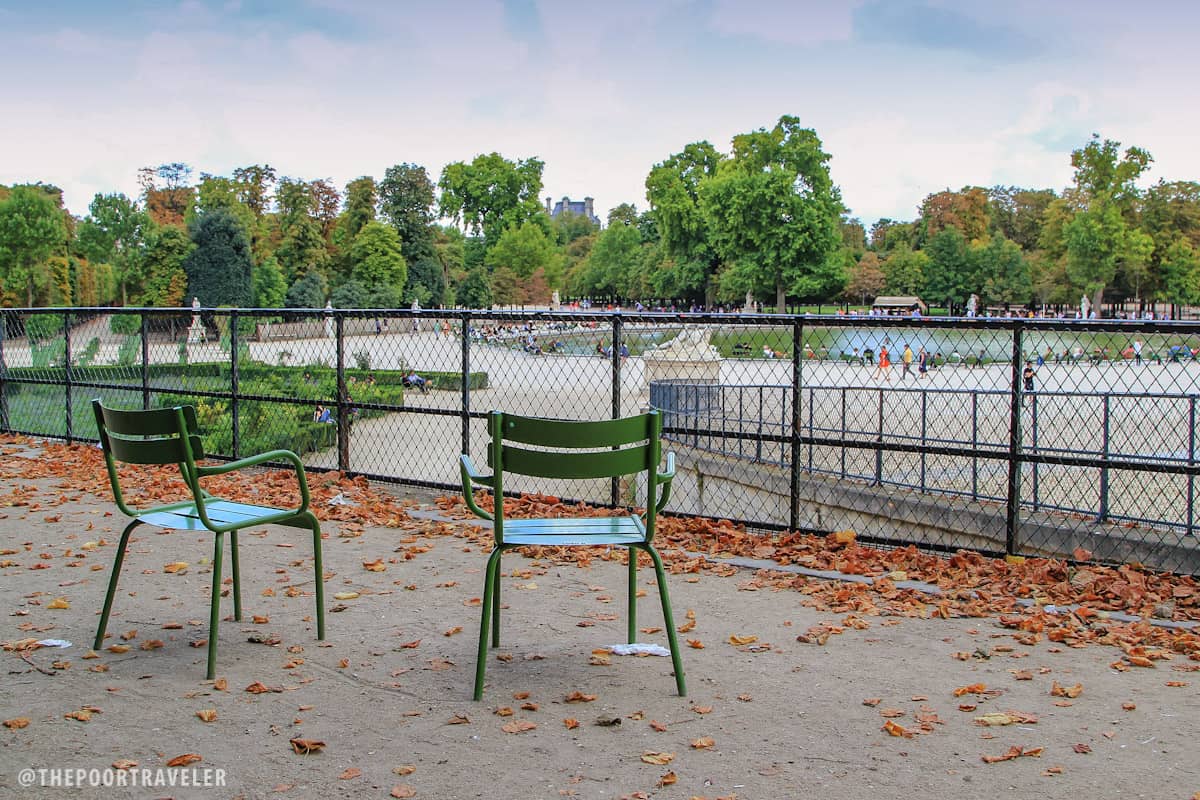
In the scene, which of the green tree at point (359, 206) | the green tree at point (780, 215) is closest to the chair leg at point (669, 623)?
the green tree at point (780, 215)

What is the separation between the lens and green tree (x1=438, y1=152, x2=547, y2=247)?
395 ft

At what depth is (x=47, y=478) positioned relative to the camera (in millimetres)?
10234

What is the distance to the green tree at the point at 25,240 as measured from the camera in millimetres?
56906

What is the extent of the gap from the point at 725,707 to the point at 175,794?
211cm

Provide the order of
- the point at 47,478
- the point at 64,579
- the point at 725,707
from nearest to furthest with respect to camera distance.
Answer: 1. the point at 725,707
2. the point at 64,579
3. the point at 47,478

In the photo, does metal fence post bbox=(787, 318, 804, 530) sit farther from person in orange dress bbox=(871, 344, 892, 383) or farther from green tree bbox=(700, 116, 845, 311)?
green tree bbox=(700, 116, 845, 311)

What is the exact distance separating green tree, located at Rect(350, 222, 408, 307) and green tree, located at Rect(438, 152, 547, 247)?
114ft

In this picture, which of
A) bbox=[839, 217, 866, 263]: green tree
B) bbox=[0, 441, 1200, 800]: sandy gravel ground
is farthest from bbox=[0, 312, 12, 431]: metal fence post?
Result: bbox=[839, 217, 866, 263]: green tree

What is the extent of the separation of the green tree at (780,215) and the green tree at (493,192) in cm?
4018

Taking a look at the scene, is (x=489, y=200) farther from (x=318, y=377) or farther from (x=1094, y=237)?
(x=318, y=377)

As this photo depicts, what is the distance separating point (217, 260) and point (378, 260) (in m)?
18.0

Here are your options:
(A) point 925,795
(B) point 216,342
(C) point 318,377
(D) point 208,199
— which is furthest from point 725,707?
(D) point 208,199

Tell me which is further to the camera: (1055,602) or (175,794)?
(1055,602)

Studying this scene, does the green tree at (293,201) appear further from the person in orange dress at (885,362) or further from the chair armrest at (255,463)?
the chair armrest at (255,463)
